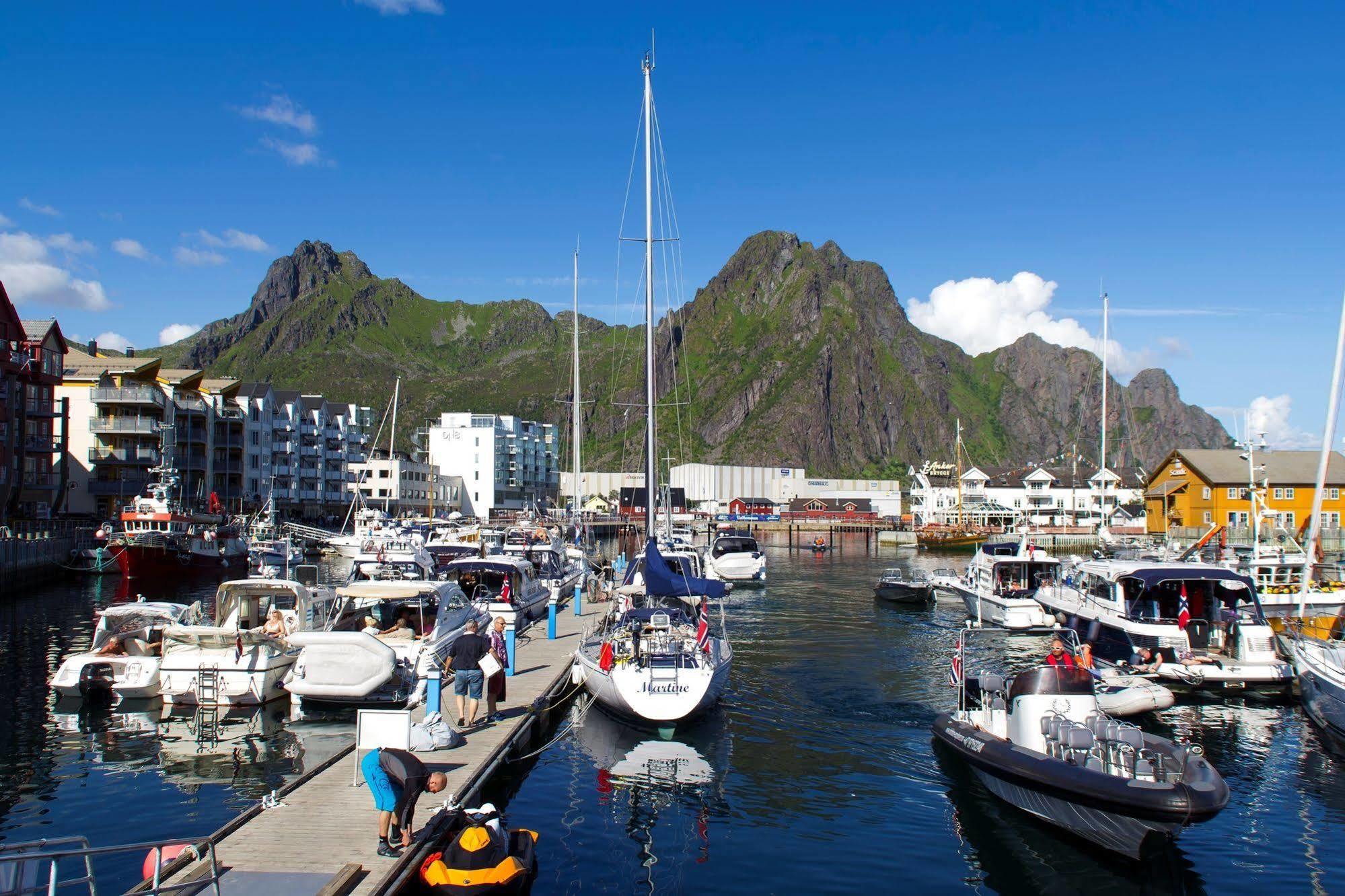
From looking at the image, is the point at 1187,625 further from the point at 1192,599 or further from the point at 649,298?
the point at 649,298

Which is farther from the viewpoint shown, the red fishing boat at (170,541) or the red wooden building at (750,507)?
the red wooden building at (750,507)

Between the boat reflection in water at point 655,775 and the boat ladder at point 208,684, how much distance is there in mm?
9031

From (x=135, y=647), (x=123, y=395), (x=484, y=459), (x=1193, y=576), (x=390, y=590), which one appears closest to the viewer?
(x=390, y=590)

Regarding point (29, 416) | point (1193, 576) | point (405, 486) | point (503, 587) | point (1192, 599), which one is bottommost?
point (503, 587)

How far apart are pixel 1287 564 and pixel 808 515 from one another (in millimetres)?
118233

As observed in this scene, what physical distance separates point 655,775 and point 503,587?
17.4 meters

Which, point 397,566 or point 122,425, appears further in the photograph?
point 122,425

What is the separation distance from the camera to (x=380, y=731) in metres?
15.6

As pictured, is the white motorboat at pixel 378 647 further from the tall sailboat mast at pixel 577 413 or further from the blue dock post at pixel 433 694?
the tall sailboat mast at pixel 577 413

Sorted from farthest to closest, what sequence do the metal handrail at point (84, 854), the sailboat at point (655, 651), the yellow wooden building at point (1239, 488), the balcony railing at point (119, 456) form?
the yellow wooden building at point (1239, 488) < the balcony railing at point (119, 456) < the sailboat at point (655, 651) < the metal handrail at point (84, 854)

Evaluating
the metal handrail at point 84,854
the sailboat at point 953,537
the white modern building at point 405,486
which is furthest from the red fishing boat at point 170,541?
the sailboat at point 953,537

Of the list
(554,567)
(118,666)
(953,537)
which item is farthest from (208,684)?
(953,537)

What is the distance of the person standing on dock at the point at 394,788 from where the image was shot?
13008 millimetres

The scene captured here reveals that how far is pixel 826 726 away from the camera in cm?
2441
